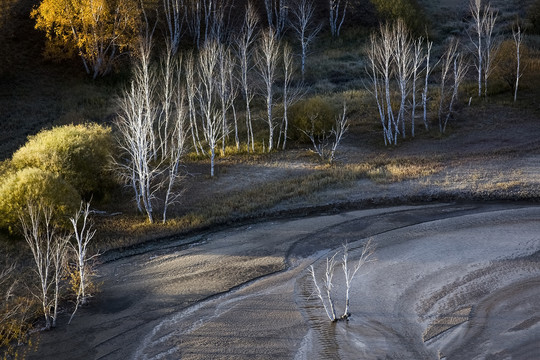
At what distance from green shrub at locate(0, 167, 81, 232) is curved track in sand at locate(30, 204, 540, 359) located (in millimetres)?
3863

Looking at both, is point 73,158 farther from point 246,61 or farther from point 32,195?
point 246,61

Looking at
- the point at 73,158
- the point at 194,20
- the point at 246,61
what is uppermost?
the point at 194,20

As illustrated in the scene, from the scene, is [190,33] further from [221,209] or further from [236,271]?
[236,271]

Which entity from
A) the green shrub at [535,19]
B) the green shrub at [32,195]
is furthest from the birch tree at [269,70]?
the green shrub at [535,19]

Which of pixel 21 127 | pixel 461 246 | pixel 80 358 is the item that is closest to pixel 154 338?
pixel 80 358

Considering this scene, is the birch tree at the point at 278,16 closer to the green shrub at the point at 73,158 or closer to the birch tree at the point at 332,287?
the green shrub at the point at 73,158

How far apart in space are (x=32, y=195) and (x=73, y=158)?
4.55m

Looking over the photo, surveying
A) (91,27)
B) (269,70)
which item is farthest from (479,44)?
(91,27)

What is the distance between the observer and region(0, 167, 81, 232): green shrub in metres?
21.2

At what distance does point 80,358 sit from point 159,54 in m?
37.7

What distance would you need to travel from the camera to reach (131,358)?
47.0 feet

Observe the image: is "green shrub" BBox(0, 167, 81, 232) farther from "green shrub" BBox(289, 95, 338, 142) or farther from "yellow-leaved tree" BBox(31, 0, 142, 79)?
"yellow-leaved tree" BBox(31, 0, 142, 79)

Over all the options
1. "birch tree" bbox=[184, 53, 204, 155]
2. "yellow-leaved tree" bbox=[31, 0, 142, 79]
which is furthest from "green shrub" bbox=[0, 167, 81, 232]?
"yellow-leaved tree" bbox=[31, 0, 142, 79]

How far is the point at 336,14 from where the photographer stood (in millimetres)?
55750
